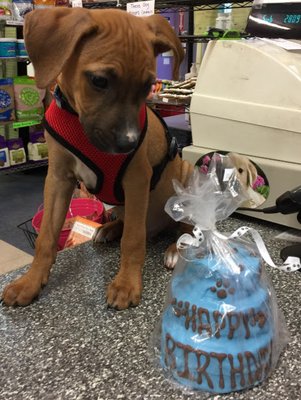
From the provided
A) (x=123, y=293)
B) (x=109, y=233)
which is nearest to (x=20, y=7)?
(x=109, y=233)

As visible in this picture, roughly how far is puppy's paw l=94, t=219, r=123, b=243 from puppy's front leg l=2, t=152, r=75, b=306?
15 centimetres

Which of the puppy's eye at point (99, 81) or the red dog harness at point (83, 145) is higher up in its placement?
the puppy's eye at point (99, 81)

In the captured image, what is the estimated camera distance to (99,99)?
27.9 inches

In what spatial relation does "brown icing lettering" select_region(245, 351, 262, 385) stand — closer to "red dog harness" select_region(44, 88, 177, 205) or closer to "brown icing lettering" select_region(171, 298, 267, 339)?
"brown icing lettering" select_region(171, 298, 267, 339)

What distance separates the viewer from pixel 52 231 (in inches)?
34.3

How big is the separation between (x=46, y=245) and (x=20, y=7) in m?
2.24

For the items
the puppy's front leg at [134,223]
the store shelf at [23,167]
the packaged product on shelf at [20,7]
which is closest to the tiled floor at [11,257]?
the store shelf at [23,167]

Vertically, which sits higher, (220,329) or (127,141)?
(127,141)

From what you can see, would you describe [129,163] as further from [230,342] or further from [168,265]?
[230,342]

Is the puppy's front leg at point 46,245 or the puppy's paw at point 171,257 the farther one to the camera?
the puppy's paw at point 171,257

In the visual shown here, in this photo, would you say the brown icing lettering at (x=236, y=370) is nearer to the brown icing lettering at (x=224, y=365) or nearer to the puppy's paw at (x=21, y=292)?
the brown icing lettering at (x=224, y=365)

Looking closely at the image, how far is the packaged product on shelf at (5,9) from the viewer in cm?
Answer: 252

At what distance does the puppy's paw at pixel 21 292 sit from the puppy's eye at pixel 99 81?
371 millimetres

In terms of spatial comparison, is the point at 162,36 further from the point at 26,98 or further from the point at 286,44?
the point at 26,98
